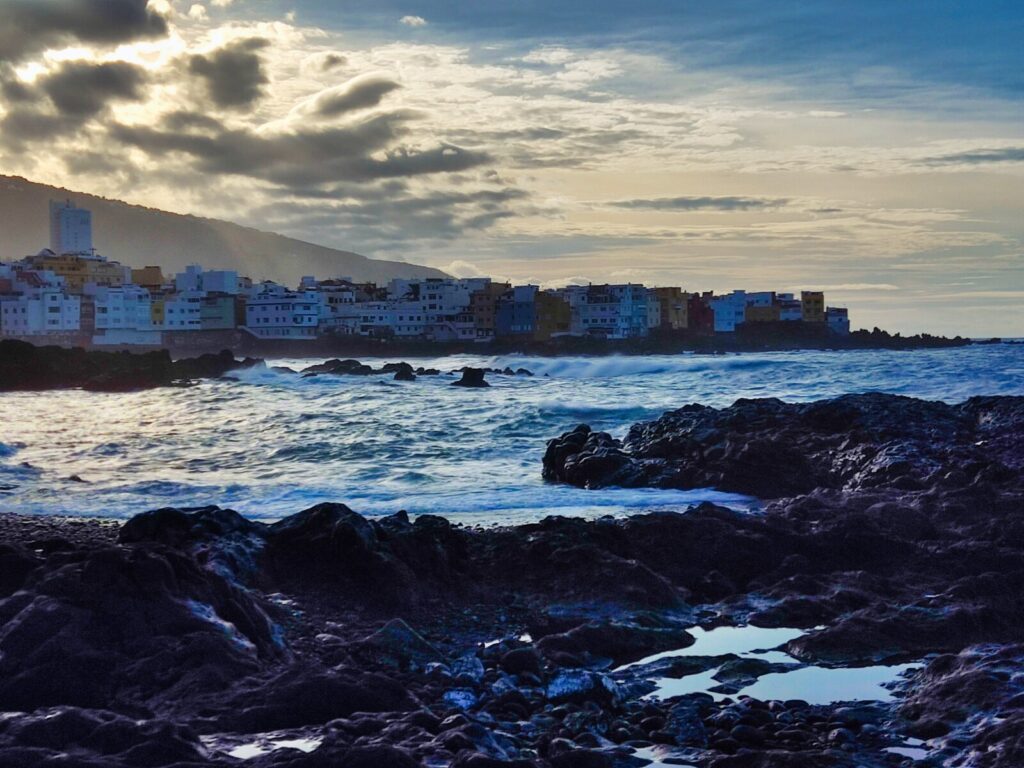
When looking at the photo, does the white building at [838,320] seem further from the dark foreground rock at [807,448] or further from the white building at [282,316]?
the dark foreground rock at [807,448]

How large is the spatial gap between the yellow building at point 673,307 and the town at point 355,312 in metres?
0.11

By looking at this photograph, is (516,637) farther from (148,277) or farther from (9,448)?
(148,277)

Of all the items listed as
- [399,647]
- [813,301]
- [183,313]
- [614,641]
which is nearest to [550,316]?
[813,301]

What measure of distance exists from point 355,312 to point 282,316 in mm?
5676

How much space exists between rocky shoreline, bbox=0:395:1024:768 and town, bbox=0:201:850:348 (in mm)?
70127

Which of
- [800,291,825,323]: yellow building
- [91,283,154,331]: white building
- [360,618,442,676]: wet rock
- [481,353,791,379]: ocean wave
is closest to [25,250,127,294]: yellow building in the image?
[91,283,154,331]: white building

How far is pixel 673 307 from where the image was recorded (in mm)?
90812

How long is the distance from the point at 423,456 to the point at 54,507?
6.15m

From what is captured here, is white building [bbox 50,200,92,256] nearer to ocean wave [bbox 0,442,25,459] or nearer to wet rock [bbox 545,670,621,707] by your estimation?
ocean wave [bbox 0,442,25,459]

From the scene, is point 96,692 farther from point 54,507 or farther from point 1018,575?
point 54,507

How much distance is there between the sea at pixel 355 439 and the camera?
41.1ft

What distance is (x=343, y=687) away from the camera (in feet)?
16.2

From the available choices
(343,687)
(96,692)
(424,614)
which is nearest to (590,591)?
(424,614)

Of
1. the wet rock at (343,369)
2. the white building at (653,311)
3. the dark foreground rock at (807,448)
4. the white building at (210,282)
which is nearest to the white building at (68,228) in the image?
the white building at (210,282)
